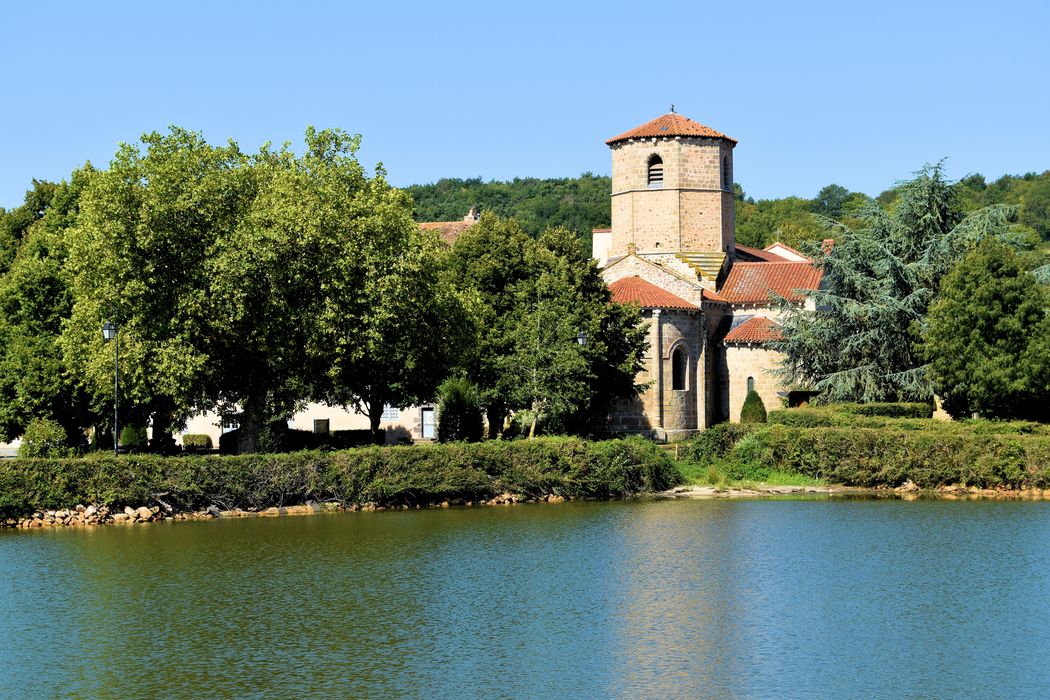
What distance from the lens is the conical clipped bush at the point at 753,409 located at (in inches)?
2042

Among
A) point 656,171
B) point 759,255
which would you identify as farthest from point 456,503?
point 759,255

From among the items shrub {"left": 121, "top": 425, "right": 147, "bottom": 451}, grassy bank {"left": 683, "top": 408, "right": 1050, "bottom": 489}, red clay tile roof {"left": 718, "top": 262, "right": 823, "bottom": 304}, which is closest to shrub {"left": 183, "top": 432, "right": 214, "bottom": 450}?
shrub {"left": 121, "top": 425, "right": 147, "bottom": 451}

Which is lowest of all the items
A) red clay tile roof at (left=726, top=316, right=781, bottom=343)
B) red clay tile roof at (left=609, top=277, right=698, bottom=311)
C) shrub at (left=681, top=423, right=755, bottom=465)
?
shrub at (left=681, top=423, right=755, bottom=465)

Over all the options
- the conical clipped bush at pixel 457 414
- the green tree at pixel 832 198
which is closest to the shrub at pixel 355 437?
the conical clipped bush at pixel 457 414

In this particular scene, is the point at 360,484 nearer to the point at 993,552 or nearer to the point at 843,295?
the point at 993,552

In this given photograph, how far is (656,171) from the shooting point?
189ft

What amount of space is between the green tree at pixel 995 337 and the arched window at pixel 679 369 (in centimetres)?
1327

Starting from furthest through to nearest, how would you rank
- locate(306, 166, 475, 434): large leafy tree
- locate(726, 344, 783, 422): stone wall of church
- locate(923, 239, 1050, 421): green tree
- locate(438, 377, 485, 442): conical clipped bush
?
locate(726, 344, 783, 422): stone wall of church → locate(438, 377, 485, 442): conical clipped bush → locate(923, 239, 1050, 421): green tree → locate(306, 166, 475, 434): large leafy tree

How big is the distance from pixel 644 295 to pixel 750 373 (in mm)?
6463

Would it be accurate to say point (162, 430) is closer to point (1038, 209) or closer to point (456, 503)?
point (456, 503)

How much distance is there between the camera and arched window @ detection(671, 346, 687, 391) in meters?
53.9

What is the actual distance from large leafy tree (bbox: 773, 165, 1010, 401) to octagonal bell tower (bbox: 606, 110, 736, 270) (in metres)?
7.60

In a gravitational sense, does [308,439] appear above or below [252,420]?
below

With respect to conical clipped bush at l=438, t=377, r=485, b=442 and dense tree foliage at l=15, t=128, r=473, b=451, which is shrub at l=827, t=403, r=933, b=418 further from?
dense tree foliage at l=15, t=128, r=473, b=451
